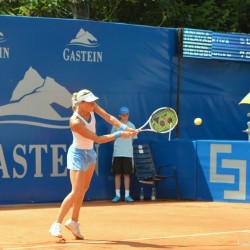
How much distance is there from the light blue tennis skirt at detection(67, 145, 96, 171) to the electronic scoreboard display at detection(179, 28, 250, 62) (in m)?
7.70

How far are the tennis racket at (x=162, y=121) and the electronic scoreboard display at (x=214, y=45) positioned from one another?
6.01 meters

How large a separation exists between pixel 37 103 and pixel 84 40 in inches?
61.1

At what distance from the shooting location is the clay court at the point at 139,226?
33.1ft

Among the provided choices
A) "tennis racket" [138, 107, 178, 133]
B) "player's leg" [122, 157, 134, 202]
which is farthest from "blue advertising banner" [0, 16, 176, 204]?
"tennis racket" [138, 107, 178, 133]

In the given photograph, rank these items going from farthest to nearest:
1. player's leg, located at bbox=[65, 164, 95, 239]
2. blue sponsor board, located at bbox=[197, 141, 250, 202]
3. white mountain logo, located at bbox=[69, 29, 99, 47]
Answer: white mountain logo, located at bbox=[69, 29, 99, 47], blue sponsor board, located at bbox=[197, 141, 250, 202], player's leg, located at bbox=[65, 164, 95, 239]

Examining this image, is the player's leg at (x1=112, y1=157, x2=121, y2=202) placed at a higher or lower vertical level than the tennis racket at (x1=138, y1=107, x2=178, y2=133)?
lower

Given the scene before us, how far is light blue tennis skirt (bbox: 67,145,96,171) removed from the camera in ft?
33.6

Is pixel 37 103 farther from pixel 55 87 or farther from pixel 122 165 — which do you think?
pixel 122 165

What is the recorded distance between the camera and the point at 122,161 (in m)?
16.3

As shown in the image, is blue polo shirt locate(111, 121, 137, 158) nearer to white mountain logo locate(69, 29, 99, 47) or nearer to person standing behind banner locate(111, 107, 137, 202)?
person standing behind banner locate(111, 107, 137, 202)

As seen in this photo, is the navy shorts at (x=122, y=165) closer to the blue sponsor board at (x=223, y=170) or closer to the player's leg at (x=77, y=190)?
the blue sponsor board at (x=223, y=170)

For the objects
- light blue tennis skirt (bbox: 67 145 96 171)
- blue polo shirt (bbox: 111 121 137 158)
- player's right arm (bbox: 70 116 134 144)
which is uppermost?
player's right arm (bbox: 70 116 134 144)

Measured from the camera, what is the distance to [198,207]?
1516cm

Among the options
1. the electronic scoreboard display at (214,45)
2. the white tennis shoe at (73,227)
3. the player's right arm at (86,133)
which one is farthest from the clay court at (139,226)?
the electronic scoreboard display at (214,45)
